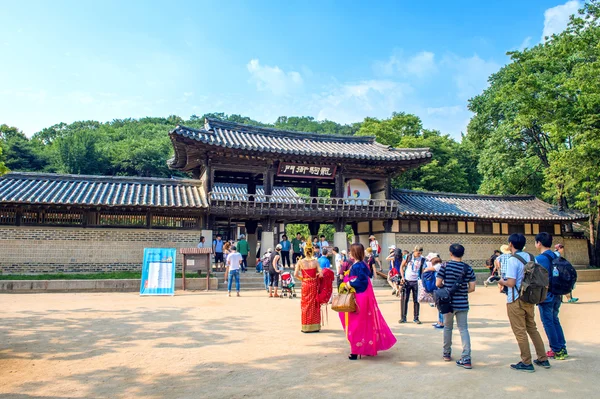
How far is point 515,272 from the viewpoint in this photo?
208 inches

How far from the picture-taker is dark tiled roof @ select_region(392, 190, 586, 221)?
21.7m

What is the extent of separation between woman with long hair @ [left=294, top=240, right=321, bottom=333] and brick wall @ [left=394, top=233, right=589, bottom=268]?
13.9 meters

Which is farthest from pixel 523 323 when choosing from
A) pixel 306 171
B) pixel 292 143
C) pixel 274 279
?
pixel 292 143

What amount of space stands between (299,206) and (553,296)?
14100mm

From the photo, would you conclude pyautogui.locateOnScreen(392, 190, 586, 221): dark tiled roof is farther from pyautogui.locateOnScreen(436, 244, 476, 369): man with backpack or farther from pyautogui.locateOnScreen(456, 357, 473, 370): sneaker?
pyautogui.locateOnScreen(456, 357, 473, 370): sneaker

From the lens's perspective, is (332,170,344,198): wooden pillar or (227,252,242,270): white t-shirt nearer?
(227,252,242,270): white t-shirt

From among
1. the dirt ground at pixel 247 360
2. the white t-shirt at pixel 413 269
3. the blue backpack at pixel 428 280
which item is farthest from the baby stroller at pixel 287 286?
the blue backpack at pixel 428 280

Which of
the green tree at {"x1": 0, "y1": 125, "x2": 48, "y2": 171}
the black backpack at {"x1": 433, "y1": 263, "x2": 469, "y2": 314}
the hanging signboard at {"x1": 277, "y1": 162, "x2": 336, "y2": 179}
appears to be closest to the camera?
the black backpack at {"x1": 433, "y1": 263, "x2": 469, "y2": 314}

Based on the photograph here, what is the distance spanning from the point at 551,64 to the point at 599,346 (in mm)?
18585

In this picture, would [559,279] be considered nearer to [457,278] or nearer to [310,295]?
[457,278]

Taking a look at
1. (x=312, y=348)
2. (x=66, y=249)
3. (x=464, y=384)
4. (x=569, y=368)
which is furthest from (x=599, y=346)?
(x=66, y=249)

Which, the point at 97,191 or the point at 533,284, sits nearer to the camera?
the point at 533,284

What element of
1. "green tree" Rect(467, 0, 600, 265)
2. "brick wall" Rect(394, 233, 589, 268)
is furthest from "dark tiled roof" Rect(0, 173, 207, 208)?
"green tree" Rect(467, 0, 600, 265)

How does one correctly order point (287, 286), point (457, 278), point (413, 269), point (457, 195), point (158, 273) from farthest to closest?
1. point (457, 195)
2. point (158, 273)
3. point (287, 286)
4. point (413, 269)
5. point (457, 278)
